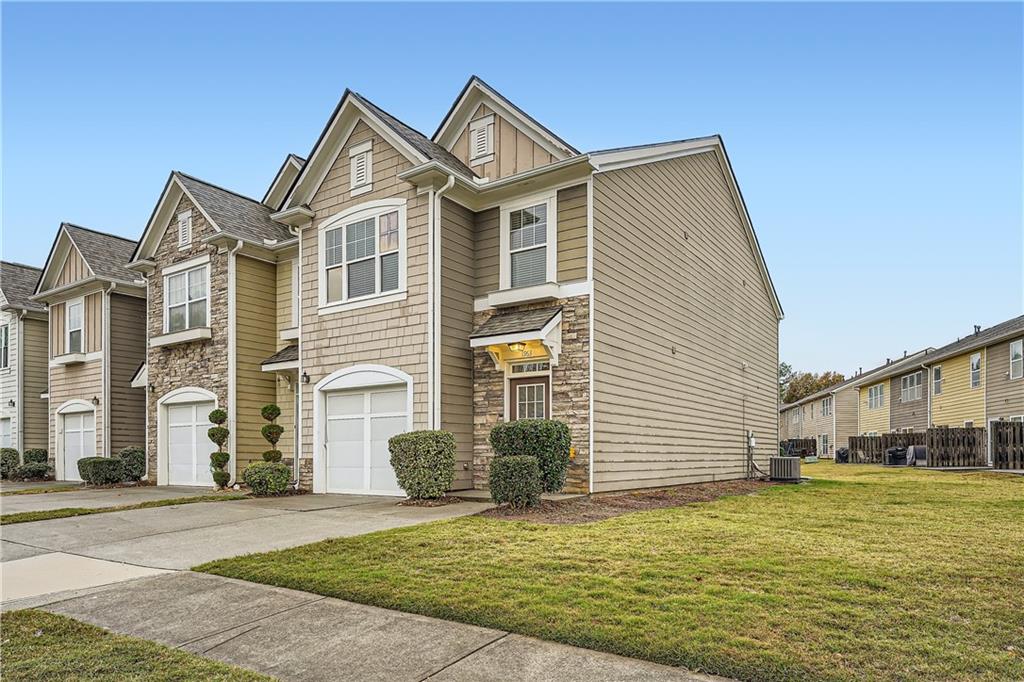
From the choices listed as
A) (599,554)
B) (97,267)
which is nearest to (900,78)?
(599,554)

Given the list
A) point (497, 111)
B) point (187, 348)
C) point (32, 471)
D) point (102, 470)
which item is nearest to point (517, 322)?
point (497, 111)

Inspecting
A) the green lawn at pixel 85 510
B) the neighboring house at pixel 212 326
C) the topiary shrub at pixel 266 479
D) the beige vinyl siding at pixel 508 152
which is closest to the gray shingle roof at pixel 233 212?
the neighboring house at pixel 212 326

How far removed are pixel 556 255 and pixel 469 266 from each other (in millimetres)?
2027

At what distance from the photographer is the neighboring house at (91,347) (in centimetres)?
2080

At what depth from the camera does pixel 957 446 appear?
2545 cm

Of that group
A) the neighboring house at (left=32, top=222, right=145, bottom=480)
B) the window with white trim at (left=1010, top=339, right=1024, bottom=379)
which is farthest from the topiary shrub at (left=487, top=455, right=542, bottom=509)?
the window with white trim at (left=1010, top=339, right=1024, bottom=379)

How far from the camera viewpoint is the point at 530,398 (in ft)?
42.2

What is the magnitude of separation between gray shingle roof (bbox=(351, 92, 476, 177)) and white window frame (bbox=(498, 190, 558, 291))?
47.2 inches

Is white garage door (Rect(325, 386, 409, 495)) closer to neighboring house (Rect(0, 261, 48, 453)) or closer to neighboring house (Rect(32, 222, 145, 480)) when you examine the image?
neighboring house (Rect(32, 222, 145, 480))

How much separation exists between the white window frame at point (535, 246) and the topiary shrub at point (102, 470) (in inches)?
484

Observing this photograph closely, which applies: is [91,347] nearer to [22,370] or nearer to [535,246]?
[22,370]

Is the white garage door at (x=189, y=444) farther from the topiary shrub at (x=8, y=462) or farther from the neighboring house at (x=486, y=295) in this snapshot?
the topiary shrub at (x=8, y=462)

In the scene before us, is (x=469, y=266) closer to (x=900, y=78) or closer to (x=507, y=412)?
(x=507, y=412)

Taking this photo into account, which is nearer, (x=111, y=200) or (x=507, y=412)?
(x=507, y=412)
